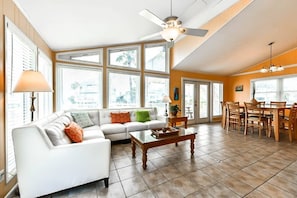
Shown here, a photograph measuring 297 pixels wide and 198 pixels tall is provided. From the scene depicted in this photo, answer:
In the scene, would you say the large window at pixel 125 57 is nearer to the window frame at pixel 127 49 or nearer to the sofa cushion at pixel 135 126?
the window frame at pixel 127 49

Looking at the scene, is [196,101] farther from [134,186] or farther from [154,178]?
[134,186]

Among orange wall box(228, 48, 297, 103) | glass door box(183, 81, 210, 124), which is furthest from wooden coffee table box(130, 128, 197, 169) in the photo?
orange wall box(228, 48, 297, 103)

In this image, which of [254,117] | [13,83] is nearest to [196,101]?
[254,117]

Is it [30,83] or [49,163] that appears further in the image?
[30,83]

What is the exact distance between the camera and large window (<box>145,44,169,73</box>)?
5.41m

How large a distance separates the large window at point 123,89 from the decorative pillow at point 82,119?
40.2 inches

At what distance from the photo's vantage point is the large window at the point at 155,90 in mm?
5418

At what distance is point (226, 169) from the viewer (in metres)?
2.42

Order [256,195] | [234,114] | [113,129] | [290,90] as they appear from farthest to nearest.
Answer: [290,90] → [234,114] → [113,129] → [256,195]

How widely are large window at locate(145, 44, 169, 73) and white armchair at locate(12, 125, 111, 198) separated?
4029 mm

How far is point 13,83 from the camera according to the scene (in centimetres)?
202

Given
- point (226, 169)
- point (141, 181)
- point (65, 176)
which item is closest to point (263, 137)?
point (226, 169)

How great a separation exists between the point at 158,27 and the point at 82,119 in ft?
10.3

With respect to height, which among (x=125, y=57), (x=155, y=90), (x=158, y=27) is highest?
(x=158, y=27)
